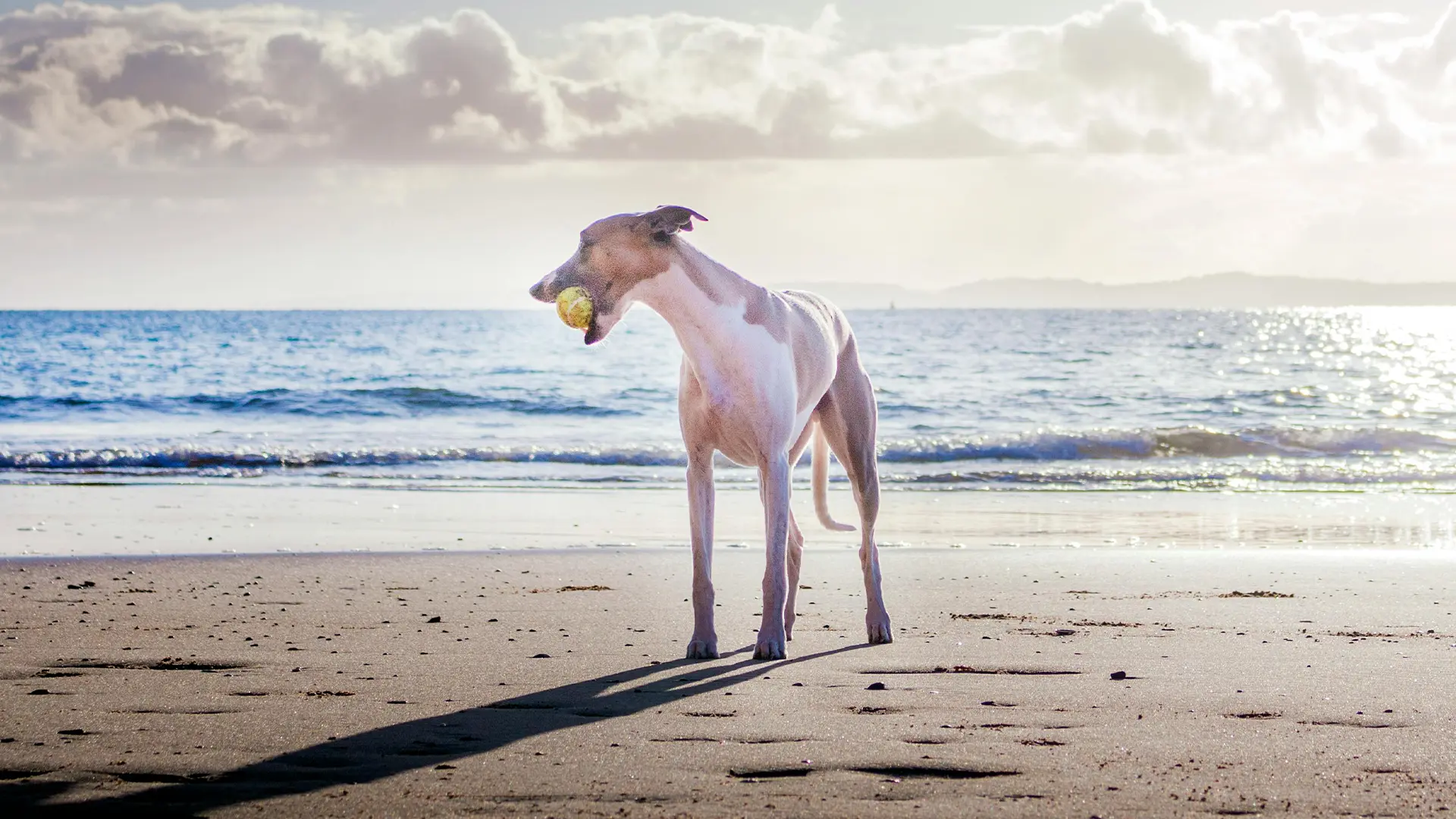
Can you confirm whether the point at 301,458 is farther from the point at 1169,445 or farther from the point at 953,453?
the point at 1169,445

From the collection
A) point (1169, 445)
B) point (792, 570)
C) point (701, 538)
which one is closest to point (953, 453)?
point (1169, 445)

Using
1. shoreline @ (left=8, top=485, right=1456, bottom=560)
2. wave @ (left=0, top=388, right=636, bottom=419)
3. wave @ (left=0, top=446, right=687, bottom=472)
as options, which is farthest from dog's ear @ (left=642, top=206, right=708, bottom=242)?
wave @ (left=0, top=388, right=636, bottom=419)

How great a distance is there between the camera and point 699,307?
545 centimetres

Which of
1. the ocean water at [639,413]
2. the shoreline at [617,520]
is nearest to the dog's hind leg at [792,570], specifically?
the shoreline at [617,520]

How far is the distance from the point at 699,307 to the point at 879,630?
66.3 inches

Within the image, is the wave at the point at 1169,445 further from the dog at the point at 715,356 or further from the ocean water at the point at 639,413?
the dog at the point at 715,356

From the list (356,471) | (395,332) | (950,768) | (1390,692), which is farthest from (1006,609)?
(395,332)

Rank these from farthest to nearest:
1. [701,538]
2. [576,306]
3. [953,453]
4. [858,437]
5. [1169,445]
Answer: [1169,445]
[953,453]
[858,437]
[701,538]
[576,306]

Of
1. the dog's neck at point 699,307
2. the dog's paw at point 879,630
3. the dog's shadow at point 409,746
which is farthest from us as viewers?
the dog's paw at point 879,630

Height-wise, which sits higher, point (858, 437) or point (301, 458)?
point (858, 437)

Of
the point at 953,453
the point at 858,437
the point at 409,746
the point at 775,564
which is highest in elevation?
the point at 858,437

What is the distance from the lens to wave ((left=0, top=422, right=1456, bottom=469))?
59.8 feet

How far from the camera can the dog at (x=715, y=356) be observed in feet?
17.4

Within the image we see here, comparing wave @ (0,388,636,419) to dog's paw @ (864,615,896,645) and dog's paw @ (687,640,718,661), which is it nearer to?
dog's paw @ (864,615,896,645)
